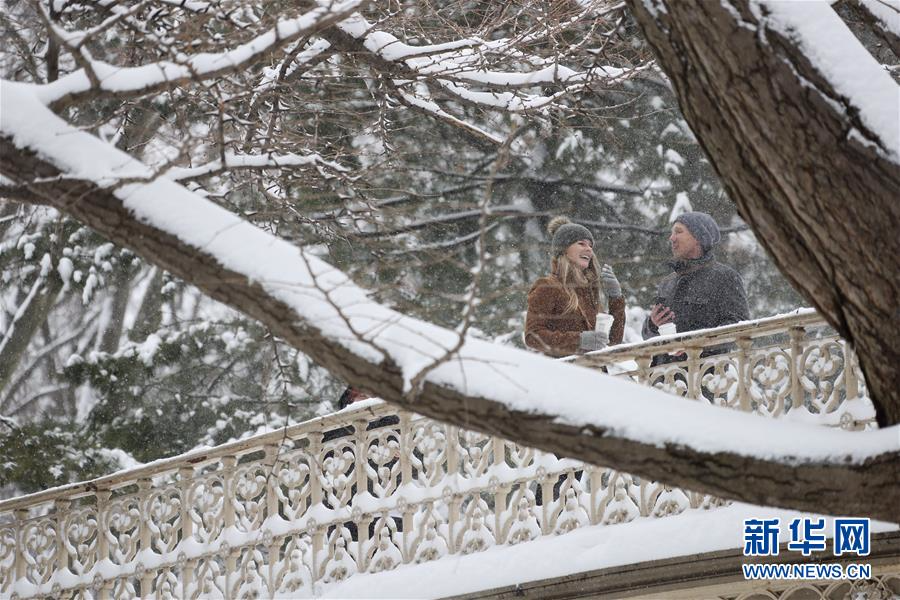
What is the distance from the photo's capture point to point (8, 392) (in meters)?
17.6

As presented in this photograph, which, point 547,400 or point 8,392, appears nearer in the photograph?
point 547,400

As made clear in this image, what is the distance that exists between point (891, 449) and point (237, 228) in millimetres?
1906

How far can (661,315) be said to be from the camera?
7473 mm

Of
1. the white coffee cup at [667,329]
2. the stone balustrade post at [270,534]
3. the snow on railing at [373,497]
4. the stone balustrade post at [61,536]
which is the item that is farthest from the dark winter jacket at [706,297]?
the stone balustrade post at [61,536]

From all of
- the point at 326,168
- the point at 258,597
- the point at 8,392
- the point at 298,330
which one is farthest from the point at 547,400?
the point at 8,392

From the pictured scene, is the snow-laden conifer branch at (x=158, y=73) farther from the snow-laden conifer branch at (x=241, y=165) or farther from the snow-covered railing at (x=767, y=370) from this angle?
the snow-covered railing at (x=767, y=370)

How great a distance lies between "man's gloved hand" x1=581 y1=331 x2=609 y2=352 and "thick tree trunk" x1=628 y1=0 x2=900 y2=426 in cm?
344

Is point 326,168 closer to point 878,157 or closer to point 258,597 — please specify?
point 258,597

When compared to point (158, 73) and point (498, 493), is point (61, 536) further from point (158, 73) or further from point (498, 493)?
point (158, 73)

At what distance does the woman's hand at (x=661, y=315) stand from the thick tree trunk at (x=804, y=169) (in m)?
3.57

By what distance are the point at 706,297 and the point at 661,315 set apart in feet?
0.85

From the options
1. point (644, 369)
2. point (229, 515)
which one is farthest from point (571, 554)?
point (229, 515)

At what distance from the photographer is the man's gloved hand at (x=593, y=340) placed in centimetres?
727

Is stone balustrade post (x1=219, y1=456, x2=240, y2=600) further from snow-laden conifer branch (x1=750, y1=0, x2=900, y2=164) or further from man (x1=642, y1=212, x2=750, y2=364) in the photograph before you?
snow-laden conifer branch (x1=750, y1=0, x2=900, y2=164)
